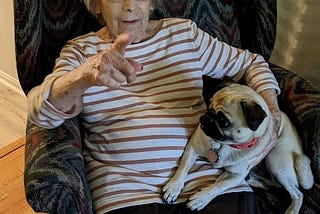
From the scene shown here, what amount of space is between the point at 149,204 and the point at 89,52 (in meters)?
0.45

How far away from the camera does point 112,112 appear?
52.7 inches

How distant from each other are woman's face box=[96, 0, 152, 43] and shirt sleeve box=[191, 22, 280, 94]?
0.16 metres

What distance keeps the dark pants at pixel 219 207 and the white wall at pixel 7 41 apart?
1306mm

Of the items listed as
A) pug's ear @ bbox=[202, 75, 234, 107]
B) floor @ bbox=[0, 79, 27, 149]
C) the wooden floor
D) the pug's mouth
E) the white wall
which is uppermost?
the pug's mouth

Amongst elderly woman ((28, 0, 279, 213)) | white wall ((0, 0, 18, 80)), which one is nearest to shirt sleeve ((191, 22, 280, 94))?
elderly woman ((28, 0, 279, 213))

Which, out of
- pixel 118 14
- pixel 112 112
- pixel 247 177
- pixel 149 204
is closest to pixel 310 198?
pixel 247 177

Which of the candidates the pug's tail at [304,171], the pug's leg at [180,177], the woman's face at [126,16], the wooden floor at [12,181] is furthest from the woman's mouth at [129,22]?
the wooden floor at [12,181]

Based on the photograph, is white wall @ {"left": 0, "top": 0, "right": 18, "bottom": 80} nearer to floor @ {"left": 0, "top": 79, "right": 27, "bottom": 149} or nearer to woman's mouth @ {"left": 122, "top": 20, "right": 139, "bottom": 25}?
floor @ {"left": 0, "top": 79, "right": 27, "bottom": 149}

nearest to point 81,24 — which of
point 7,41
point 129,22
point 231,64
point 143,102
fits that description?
point 129,22

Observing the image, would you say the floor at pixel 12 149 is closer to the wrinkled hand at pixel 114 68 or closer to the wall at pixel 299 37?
the wrinkled hand at pixel 114 68

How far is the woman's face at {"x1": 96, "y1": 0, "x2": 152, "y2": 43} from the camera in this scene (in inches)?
52.3

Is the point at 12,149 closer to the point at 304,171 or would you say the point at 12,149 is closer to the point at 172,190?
the point at 172,190

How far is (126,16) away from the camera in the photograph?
4.37 ft

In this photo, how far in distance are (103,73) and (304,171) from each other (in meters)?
0.65
